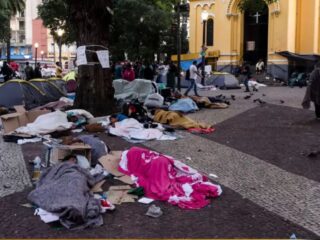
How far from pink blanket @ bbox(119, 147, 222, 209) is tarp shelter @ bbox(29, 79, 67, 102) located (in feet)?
33.5

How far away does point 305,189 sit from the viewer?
682 cm

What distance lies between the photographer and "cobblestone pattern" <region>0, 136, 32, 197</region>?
672cm

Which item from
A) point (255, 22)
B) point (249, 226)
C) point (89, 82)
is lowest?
point (249, 226)

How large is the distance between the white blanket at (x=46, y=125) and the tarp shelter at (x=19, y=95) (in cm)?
491

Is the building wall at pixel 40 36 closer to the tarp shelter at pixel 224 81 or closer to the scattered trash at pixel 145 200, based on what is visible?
the tarp shelter at pixel 224 81

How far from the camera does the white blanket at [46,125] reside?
1042 centimetres

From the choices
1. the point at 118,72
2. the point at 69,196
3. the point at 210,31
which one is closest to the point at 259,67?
the point at 210,31

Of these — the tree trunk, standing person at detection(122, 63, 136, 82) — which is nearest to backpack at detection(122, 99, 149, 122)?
the tree trunk

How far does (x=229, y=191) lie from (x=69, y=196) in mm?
2150

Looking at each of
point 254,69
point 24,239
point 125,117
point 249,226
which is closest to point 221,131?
point 125,117

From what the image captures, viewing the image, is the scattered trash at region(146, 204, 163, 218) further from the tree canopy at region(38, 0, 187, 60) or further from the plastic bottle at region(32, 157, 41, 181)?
the tree canopy at region(38, 0, 187, 60)

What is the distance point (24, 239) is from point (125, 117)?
745 centimetres

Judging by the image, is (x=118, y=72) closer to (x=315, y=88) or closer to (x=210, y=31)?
(x=315, y=88)

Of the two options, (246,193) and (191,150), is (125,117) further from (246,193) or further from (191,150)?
(246,193)
